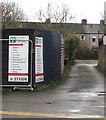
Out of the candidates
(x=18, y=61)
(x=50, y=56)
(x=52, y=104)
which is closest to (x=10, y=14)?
(x=50, y=56)

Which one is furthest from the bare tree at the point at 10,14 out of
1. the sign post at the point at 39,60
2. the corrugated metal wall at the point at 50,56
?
the sign post at the point at 39,60

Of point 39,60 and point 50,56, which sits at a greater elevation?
point 50,56

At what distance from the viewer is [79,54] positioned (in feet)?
177

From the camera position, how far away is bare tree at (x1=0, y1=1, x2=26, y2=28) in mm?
24359

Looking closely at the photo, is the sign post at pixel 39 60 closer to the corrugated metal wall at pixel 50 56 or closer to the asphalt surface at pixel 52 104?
the corrugated metal wall at pixel 50 56

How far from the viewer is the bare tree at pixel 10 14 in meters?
24.4

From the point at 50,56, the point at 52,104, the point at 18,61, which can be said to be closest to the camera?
the point at 52,104

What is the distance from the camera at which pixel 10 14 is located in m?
25.8

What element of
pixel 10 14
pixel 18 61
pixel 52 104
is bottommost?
pixel 52 104

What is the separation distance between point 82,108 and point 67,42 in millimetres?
26021

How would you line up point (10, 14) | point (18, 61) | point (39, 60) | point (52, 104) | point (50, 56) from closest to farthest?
point (52, 104) → point (18, 61) → point (39, 60) → point (50, 56) → point (10, 14)

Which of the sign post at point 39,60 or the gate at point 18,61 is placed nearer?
the gate at point 18,61

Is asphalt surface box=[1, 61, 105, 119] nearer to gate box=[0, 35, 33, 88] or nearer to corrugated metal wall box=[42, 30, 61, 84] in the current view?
gate box=[0, 35, 33, 88]

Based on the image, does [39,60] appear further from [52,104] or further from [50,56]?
[52,104]
